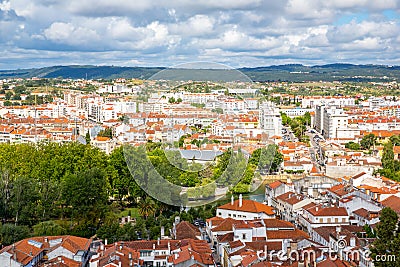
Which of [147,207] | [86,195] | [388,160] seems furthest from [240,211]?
[388,160]

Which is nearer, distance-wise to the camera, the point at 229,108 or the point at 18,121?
the point at 229,108

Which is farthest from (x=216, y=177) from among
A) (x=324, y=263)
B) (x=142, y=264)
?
(x=142, y=264)

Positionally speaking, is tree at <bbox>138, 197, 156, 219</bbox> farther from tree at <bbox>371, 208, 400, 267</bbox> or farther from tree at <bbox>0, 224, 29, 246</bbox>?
tree at <bbox>371, 208, 400, 267</bbox>

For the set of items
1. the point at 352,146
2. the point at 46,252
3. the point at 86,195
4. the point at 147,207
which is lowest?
the point at 352,146

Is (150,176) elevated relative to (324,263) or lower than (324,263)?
elevated

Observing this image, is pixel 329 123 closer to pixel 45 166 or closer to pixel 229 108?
pixel 45 166

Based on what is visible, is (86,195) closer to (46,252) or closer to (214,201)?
(46,252)

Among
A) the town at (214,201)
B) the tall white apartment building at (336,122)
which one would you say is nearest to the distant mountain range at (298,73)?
the tall white apartment building at (336,122)

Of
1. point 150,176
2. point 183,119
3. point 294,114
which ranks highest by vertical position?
point 183,119
